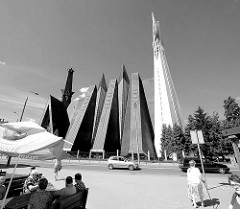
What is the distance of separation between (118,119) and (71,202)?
4745 cm

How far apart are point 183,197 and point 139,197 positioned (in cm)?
215

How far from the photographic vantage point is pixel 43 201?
332 centimetres

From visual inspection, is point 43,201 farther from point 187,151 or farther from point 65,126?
point 65,126

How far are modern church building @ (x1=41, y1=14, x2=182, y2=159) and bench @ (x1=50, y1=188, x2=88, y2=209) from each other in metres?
32.4

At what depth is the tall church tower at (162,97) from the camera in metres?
57.4

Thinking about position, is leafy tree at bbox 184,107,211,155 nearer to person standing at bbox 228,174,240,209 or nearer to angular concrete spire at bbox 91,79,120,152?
angular concrete spire at bbox 91,79,120,152

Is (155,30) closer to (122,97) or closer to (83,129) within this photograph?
(122,97)

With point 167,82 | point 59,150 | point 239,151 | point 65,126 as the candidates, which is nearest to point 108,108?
point 65,126

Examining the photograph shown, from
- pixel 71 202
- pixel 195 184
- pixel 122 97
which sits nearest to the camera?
pixel 71 202

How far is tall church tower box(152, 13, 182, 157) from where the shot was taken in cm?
5738

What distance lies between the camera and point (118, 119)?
51.2 m

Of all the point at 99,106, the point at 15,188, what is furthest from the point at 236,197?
the point at 99,106

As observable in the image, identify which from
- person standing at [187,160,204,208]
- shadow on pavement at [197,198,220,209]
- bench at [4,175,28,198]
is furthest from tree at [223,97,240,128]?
bench at [4,175,28,198]

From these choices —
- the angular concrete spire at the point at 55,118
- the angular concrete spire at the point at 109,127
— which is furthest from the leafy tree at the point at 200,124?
the angular concrete spire at the point at 55,118
